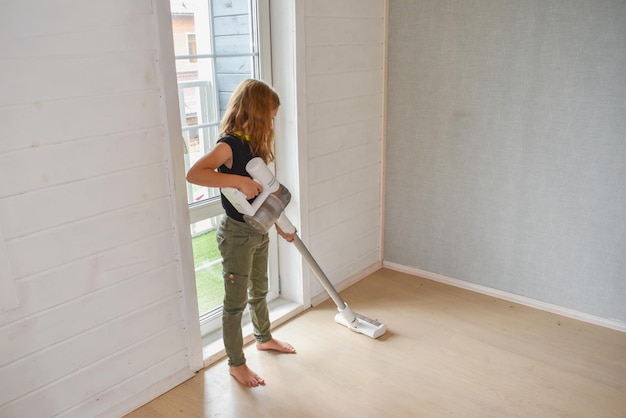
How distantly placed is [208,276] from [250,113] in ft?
3.43

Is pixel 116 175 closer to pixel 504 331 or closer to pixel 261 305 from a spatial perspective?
pixel 261 305

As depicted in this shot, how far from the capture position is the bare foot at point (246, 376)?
2289 mm

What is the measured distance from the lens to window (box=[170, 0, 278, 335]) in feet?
7.65

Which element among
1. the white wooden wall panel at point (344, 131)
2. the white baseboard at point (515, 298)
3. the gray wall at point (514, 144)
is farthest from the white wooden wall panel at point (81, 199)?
the white baseboard at point (515, 298)

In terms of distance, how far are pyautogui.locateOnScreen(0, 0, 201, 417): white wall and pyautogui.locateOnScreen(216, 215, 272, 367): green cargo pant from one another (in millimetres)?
175

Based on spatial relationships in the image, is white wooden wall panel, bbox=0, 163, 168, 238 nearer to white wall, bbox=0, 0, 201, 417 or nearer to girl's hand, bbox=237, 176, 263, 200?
white wall, bbox=0, 0, 201, 417

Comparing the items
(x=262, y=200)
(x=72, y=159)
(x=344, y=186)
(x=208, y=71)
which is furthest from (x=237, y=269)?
(x=344, y=186)

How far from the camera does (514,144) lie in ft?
9.24

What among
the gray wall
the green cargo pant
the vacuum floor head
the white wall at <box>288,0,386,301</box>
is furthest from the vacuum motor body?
the gray wall

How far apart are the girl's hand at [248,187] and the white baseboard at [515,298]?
1.63m

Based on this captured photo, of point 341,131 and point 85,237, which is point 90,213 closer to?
point 85,237

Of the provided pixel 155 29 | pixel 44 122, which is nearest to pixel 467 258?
pixel 155 29

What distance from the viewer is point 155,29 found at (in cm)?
194

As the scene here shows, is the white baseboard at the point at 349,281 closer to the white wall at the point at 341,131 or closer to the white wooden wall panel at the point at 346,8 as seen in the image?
the white wall at the point at 341,131
